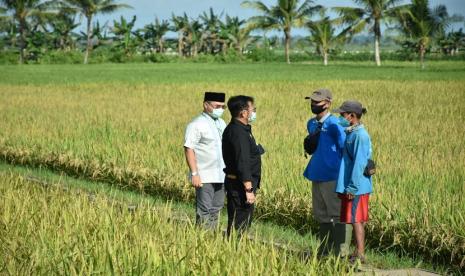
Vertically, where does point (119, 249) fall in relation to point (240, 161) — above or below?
below

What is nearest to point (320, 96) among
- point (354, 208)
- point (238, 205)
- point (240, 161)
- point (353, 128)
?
point (353, 128)

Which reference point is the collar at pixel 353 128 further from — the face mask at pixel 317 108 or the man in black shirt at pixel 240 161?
the man in black shirt at pixel 240 161

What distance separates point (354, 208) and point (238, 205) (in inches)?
37.6

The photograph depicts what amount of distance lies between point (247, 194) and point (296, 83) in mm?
25870

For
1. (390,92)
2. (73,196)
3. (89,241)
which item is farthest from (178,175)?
(390,92)

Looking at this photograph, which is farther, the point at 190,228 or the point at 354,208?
the point at 354,208

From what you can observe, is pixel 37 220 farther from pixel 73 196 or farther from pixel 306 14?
pixel 306 14

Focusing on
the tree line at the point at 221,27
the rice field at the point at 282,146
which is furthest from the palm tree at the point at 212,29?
the rice field at the point at 282,146

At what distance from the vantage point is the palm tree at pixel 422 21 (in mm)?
52906

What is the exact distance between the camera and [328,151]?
6.83 metres

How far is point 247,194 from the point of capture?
6.68m

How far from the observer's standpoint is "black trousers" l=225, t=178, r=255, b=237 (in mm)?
6836

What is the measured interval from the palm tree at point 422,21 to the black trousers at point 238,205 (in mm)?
47033

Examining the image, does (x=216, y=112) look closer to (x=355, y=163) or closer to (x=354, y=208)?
(x=355, y=163)
